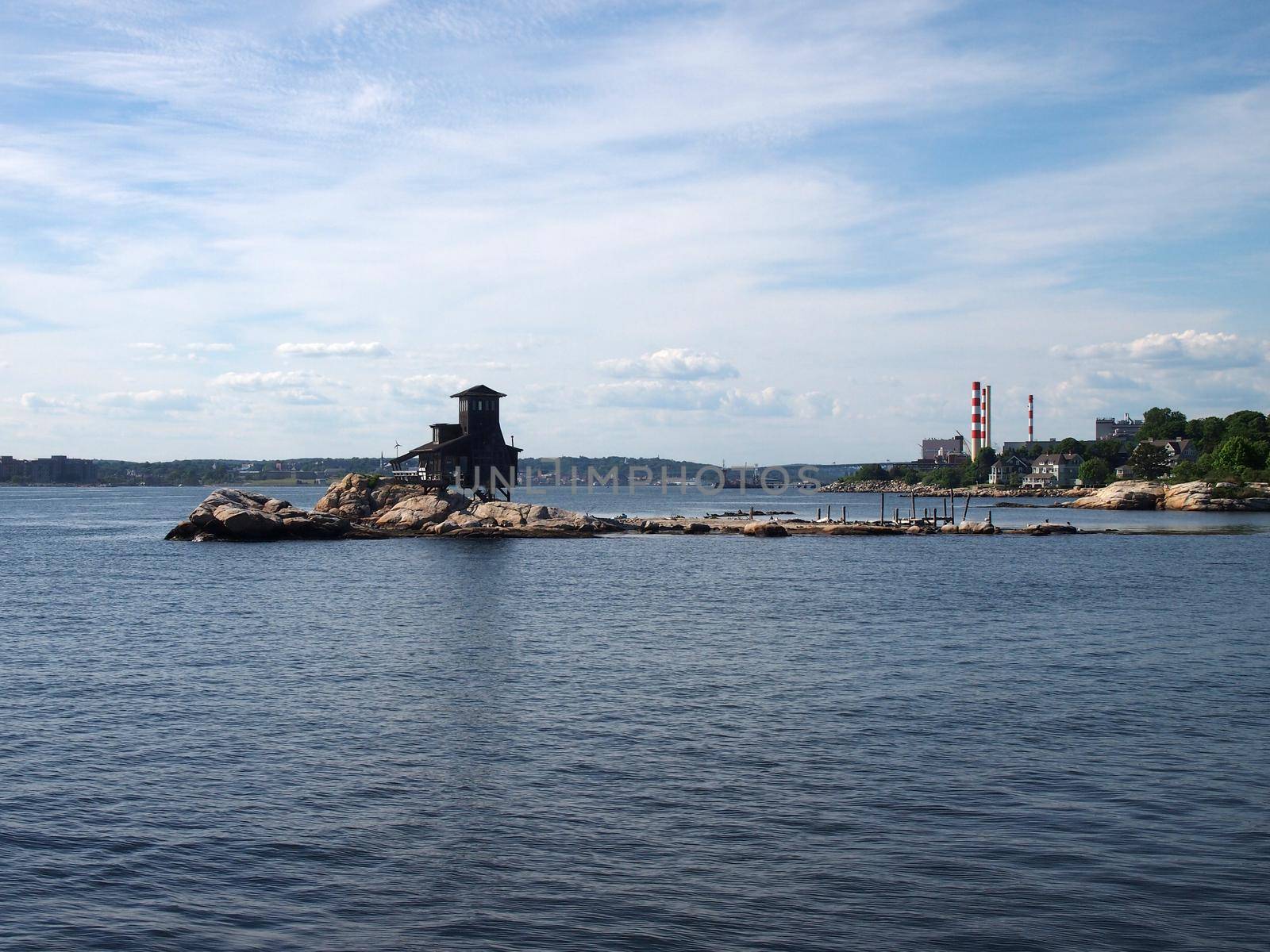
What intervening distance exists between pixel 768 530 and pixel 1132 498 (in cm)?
7757

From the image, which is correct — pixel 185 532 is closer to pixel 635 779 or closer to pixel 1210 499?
pixel 635 779

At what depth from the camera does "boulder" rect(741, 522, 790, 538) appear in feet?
301

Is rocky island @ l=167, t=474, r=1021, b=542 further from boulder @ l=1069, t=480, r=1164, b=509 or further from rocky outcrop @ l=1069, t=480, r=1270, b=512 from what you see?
boulder @ l=1069, t=480, r=1164, b=509

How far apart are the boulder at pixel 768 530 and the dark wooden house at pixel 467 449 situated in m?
23.2

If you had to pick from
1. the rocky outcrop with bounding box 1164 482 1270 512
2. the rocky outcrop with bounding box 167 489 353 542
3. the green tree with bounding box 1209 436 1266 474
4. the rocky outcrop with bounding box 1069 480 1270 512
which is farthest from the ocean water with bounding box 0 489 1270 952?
the green tree with bounding box 1209 436 1266 474

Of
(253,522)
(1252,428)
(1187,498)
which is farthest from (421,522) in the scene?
(1252,428)

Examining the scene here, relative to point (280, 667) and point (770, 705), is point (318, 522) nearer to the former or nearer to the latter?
point (280, 667)

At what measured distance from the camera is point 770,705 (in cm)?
2623

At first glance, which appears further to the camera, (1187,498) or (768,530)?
(1187,498)

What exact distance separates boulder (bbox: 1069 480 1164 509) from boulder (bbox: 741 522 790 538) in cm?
7353

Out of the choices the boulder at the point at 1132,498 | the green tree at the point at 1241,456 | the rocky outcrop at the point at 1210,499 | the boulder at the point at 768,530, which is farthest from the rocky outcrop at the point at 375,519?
the green tree at the point at 1241,456

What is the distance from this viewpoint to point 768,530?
302 ft

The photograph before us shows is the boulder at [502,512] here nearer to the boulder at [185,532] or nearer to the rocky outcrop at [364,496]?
the rocky outcrop at [364,496]

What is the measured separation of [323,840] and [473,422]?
7748 cm
